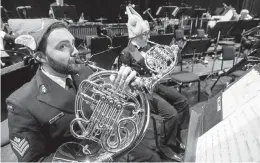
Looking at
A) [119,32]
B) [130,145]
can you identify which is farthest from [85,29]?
[130,145]

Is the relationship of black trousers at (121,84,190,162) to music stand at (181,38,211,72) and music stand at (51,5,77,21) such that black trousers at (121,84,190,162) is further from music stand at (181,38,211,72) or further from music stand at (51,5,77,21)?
music stand at (51,5,77,21)

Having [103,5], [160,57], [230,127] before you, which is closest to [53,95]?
[230,127]

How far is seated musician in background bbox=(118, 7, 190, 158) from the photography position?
9.46 feet

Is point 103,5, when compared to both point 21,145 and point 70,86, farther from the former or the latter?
point 21,145

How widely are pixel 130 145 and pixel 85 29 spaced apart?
6797 millimetres

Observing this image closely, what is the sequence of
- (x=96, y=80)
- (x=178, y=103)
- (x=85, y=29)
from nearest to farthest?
(x=96, y=80) < (x=178, y=103) < (x=85, y=29)

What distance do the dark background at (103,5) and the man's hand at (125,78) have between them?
8.97 m

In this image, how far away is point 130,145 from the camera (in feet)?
4.62

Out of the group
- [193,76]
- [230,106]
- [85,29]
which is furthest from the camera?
[85,29]

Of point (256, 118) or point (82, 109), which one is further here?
point (82, 109)

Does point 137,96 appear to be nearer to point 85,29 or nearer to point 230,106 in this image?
point 230,106

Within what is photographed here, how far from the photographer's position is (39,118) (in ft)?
4.83

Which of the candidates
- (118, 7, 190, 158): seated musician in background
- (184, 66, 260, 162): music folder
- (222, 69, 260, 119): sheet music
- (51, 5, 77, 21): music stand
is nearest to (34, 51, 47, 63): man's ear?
(184, 66, 260, 162): music folder

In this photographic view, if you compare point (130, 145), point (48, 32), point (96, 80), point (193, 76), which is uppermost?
point (48, 32)
